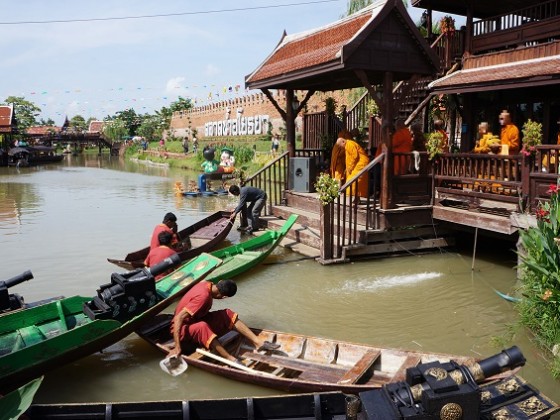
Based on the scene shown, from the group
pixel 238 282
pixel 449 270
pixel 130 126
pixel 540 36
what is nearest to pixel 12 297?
pixel 238 282

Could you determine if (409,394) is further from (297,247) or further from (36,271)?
(36,271)

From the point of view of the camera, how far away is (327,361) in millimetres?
5723

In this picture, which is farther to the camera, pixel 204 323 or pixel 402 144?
pixel 402 144

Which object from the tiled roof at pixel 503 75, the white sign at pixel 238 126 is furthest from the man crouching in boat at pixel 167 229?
the white sign at pixel 238 126

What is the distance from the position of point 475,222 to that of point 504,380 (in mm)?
5514

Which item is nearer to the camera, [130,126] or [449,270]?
[449,270]

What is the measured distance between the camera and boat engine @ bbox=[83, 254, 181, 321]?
20.0ft

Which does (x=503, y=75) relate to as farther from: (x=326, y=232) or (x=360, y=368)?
(x=360, y=368)

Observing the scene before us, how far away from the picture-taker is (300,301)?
8336 millimetres

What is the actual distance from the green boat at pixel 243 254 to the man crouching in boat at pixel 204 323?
7.52ft

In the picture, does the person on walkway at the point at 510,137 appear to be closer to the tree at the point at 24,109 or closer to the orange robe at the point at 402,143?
the orange robe at the point at 402,143

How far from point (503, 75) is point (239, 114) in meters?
32.6

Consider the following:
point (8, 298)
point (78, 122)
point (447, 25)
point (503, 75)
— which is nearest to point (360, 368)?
point (8, 298)

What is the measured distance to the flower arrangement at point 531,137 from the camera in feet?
26.7
